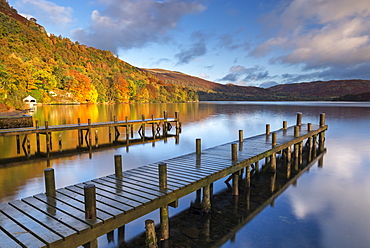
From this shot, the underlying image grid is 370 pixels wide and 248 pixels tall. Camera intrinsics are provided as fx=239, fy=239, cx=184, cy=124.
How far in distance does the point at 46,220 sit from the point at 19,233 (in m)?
0.44

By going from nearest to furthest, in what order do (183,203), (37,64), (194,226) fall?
1. (194,226)
2. (183,203)
3. (37,64)

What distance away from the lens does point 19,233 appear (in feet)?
12.4

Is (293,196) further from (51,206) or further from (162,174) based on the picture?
(51,206)

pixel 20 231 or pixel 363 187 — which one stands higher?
pixel 20 231

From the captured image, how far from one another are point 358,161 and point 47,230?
16.3 metres

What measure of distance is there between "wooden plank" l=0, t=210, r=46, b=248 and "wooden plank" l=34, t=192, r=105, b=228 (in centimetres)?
72

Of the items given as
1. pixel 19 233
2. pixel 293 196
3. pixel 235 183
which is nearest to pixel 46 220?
pixel 19 233

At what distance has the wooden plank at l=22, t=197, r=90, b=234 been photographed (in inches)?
154

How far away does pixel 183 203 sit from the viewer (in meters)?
7.99

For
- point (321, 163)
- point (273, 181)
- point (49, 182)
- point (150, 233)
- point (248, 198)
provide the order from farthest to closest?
point (321, 163) → point (273, 181) → point (248, 198) → point (49, 182) → point (150, 233)

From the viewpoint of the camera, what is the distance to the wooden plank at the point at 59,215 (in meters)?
3.91

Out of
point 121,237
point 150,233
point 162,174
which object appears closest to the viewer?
point 150,233

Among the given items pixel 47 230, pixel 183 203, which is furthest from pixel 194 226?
pixel 47 230

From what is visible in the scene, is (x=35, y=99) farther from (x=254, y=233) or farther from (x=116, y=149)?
(x=254, y=233)
